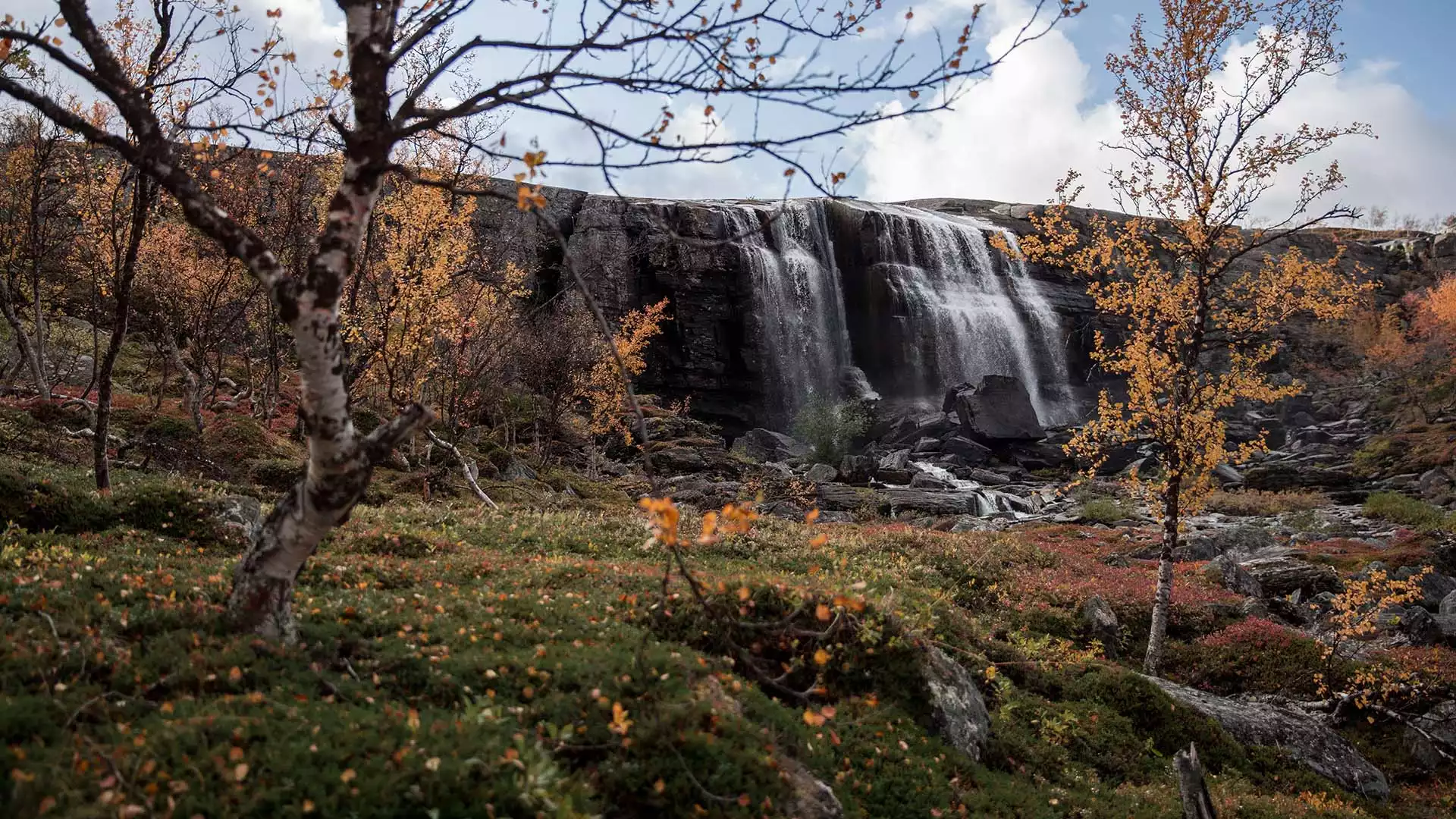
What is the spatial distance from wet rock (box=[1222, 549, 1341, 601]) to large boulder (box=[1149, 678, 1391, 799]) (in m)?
8.27

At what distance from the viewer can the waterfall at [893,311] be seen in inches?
2338

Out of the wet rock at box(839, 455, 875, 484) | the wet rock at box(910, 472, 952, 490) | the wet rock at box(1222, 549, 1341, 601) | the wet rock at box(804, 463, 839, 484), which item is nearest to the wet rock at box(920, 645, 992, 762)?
the wet rock at box(1222, 549, 1341, 601)

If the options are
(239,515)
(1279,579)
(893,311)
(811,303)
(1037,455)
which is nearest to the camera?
(239,515)

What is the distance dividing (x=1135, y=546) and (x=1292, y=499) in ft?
58.5

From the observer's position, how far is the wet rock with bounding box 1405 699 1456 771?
1288 cm

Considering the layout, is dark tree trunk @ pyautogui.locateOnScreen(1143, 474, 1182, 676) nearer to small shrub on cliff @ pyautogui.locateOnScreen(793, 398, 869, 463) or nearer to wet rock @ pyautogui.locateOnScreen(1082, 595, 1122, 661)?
wet rock @ pyautogui.locateOnScreen(1082, 595, 1122, 661)

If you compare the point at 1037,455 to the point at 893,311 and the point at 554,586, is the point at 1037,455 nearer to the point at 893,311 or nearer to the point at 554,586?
the point at 893,311

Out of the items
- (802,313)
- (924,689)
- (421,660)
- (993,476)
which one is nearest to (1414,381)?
(993,476)

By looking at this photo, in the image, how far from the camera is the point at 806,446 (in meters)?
51.8

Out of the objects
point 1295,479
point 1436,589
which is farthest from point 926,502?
point 1295,479

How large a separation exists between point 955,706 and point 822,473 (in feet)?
→ 111

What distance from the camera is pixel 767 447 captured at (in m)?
50.3

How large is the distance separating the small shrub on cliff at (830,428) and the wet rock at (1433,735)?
32914mm

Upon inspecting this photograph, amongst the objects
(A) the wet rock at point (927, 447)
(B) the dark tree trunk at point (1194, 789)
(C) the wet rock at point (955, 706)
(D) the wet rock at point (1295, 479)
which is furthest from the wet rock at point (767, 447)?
(B) the dark tree trunk at point (1194, 789)
